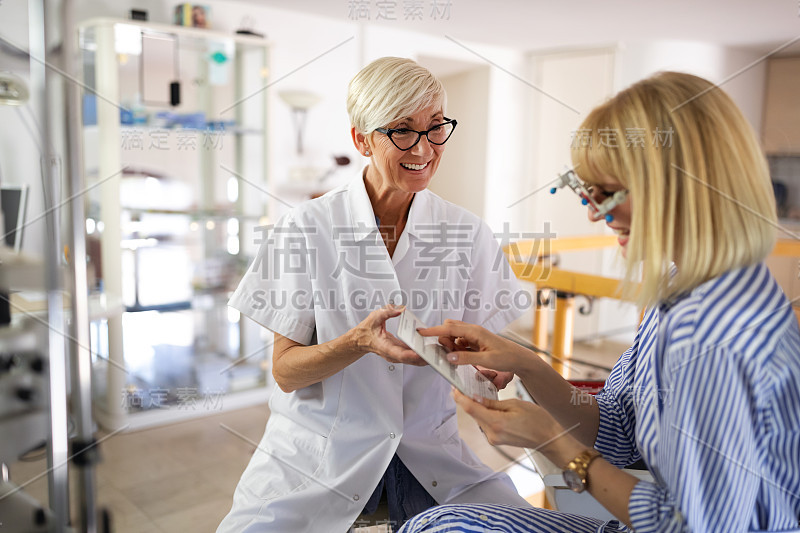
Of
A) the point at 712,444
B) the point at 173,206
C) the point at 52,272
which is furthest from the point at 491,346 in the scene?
the point at 173,206

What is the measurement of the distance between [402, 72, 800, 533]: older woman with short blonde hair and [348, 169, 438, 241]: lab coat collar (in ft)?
1.58

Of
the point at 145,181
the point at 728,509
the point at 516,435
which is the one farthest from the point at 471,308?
the point at 145,181

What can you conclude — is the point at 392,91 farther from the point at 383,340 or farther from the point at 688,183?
the point at 688,183

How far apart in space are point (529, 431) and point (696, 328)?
0.26 metres

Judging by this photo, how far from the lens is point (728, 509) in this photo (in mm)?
785

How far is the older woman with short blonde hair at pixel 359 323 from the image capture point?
123 cm

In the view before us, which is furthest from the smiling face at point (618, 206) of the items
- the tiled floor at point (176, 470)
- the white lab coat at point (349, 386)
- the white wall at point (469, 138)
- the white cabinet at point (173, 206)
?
the white wall at point (469, 138)

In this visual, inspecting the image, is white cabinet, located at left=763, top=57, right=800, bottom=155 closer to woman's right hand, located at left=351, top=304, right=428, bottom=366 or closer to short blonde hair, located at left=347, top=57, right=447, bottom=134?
short blonde hair, located at left=347, top=57, right=447, bottom=134

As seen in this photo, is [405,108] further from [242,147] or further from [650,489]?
[242,147]

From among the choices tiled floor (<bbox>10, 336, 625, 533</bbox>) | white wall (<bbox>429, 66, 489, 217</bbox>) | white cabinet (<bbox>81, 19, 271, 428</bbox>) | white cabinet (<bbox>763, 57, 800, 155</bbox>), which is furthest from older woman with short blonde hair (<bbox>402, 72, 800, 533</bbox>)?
white cabinet (<bbox>763, 57, 800, 155</bbox>)

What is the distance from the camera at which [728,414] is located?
770 mm

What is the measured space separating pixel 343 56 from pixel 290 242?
10.1 feet

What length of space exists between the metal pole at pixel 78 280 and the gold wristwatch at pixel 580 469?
5.00ft

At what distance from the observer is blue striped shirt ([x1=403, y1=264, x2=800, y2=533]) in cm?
77
